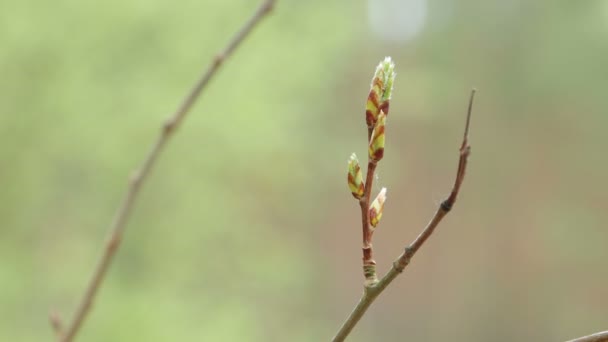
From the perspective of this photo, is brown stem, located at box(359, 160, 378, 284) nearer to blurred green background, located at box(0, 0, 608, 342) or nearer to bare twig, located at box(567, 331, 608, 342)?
bare twig, located at box(567, 331, 608, 342)

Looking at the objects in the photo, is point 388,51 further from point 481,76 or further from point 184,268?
point 184,268

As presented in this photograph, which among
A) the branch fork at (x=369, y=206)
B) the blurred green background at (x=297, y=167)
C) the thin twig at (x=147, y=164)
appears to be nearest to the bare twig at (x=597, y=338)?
the branch fork at (x=369, y=206)

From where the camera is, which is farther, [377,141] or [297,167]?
[297,167]

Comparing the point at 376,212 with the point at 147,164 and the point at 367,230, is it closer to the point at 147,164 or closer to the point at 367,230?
the point at 367,230

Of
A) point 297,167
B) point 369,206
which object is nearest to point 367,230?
point 369,206

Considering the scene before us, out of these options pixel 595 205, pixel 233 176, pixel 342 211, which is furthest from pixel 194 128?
pixel 595 205

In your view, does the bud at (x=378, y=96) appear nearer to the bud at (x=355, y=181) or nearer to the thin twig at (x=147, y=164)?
the bud at (x=355, y=181)
